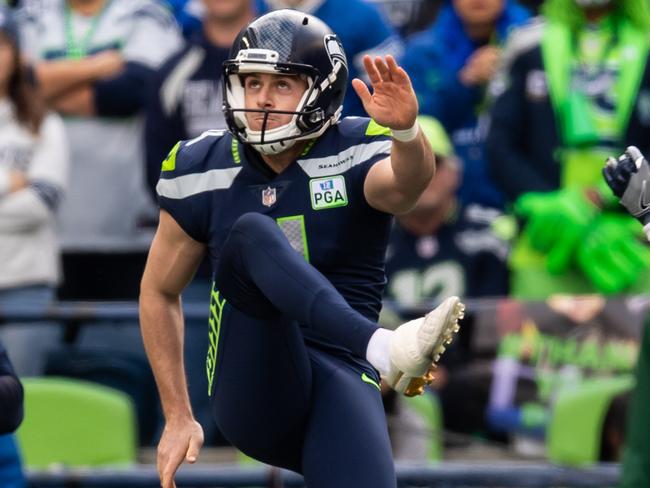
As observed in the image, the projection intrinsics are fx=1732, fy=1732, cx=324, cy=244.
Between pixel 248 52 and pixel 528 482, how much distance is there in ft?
9.43

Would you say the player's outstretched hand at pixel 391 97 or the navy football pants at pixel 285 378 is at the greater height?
the player's outstretched hand at pixel 391 97

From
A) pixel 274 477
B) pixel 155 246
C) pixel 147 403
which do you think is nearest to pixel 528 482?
pixel 274 477

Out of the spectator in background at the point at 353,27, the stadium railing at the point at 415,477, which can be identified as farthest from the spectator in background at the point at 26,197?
the spectator in background at the point at 353,27

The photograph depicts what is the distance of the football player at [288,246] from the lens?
5172 millimetres

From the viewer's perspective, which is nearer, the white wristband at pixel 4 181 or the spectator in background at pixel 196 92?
the white wristband at pixel 4 181

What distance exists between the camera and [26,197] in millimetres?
8352

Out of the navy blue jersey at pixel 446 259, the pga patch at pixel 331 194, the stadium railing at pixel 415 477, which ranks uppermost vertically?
the pga patch at pixel 331 194

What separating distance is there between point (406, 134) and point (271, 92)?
602 mm

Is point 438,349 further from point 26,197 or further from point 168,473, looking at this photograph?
point 26,197

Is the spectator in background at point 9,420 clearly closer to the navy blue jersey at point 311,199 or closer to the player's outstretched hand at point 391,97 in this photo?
the navy blue jersey at point 311,199

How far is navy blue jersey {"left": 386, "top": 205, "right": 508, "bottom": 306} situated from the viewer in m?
8.41

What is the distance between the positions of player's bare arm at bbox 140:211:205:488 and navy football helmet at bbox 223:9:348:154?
457 mm

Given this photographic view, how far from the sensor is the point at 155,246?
5781 mm

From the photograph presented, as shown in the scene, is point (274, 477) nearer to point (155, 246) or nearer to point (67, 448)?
point (67, 448)
